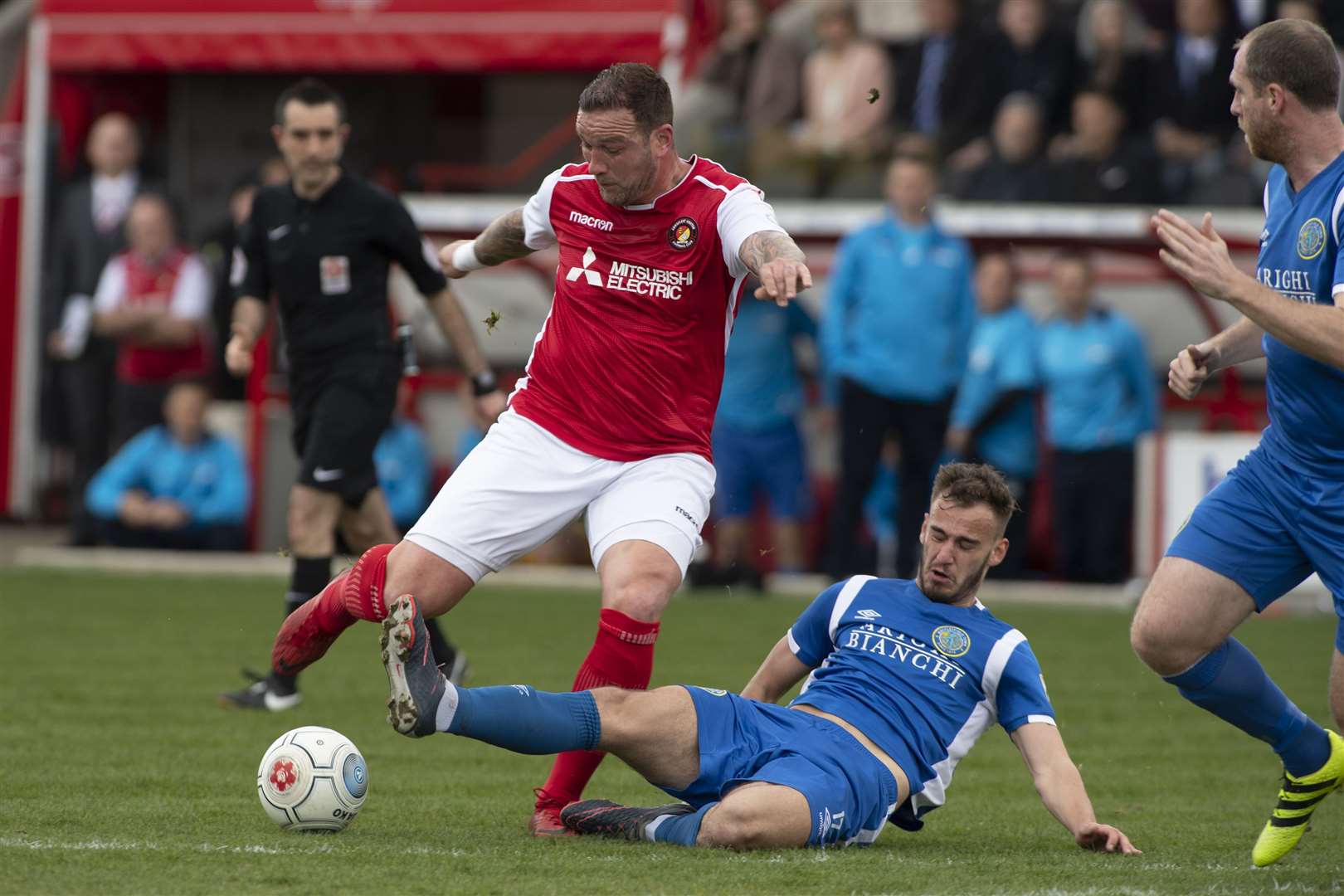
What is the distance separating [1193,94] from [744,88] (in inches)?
150

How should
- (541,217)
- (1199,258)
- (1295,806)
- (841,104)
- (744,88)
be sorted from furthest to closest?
1. (744,88)
2. (841,104)
3. (541,217)
4. (1295,806)
5. (1199,258)

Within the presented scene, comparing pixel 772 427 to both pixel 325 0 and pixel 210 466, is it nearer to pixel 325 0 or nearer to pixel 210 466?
pixel 210 466

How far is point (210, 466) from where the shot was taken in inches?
584

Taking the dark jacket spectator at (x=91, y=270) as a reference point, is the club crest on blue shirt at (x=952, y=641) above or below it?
below

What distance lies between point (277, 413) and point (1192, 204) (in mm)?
7085

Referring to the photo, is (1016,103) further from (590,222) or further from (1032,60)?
(590,222)

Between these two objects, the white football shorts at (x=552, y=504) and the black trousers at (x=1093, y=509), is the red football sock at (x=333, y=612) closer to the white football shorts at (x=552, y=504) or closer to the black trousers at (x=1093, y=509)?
the white football shorts at (x=552, y=504)

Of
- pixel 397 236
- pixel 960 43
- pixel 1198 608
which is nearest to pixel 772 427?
pixel 960 43

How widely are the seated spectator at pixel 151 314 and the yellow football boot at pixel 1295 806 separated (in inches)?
425

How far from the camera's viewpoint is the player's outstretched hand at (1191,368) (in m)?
6.05

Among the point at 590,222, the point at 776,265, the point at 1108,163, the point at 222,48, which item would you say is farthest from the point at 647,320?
the point at 222,48

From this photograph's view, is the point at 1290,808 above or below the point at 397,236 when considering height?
below

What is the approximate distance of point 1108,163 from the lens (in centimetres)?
1473

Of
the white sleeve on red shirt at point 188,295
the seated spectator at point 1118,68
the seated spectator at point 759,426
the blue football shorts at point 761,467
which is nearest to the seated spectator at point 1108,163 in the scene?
the seated spectator at point 1118,68
